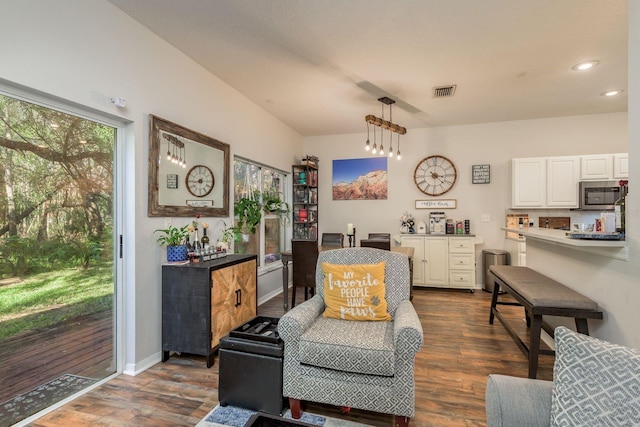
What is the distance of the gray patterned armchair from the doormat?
1.51 metres

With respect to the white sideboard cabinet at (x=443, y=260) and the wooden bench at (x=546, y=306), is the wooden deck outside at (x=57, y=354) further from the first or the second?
the white sideboard cabinet at (x=443, y=260)

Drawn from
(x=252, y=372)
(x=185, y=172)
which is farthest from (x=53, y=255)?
(x=252, y=372)

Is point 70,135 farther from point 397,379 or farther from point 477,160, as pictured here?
point 477,160

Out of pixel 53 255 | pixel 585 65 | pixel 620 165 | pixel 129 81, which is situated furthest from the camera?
pixel 620 165

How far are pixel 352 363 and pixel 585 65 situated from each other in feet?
12.0

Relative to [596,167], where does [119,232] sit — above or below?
below

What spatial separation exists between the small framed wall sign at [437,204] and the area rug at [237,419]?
13.6 ft

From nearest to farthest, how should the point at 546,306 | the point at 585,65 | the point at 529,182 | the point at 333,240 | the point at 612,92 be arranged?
the point at 546,306, the point at 585,65, the point at 612,92, the point at 529,182, the point at 333,240

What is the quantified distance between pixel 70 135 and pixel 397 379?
2.62 m

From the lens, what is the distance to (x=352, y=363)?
165cm

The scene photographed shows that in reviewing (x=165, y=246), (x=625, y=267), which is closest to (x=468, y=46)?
(x=625, y=267)

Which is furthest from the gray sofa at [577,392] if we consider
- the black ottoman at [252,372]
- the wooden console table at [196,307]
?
the wooden console table at [196,307]

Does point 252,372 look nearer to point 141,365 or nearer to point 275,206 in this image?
point 141,365

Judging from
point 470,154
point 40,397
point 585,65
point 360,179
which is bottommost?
point 40,397
